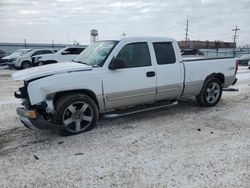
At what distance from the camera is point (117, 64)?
16.8 feet

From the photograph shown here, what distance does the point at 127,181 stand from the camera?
336cm

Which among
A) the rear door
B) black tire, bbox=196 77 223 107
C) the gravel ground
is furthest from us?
black tire, bbox=196 77 223 107

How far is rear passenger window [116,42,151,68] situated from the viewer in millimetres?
5453

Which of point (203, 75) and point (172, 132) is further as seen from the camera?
point (203, 75)

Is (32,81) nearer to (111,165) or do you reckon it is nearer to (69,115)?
(69,115)

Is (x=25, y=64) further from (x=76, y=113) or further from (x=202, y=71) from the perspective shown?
(x=76, y=113)

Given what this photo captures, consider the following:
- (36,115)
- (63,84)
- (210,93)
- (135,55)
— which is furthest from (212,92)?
(36,115)

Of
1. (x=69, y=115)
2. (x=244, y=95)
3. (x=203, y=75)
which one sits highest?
(x=203, y=75)

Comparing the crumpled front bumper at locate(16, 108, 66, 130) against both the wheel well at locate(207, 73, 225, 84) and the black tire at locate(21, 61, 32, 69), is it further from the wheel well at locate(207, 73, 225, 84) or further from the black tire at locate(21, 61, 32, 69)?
the black tire at locate(21, 61, 32, 69)

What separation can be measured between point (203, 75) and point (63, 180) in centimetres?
462

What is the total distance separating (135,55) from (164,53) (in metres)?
0.81

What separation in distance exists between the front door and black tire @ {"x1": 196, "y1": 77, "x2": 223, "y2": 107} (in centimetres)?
171

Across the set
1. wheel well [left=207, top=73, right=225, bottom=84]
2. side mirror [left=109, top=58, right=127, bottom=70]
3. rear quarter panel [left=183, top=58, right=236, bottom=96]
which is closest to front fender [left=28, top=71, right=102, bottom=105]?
side mirror [left=109, top=58, right=127, bottom=70]

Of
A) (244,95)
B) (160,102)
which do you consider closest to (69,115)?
(160,102)
